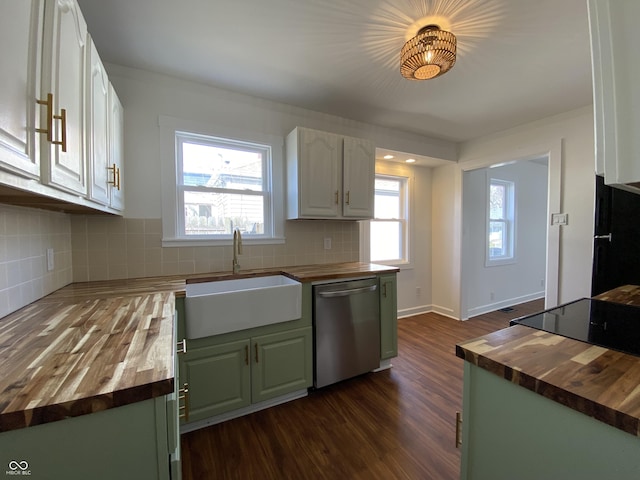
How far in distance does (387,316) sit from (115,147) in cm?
241

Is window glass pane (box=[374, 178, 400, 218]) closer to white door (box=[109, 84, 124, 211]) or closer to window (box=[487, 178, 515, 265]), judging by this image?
window (box=[487, 178, 515, 265])

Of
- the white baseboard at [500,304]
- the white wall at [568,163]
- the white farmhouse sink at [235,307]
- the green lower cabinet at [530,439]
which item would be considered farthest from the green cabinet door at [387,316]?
the white baseboard at [500,304]

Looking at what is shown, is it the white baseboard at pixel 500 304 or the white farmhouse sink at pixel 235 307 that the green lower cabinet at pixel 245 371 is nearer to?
the white farmhouse sink at pixel 235 307

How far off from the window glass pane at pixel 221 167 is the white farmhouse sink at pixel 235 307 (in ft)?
3.05

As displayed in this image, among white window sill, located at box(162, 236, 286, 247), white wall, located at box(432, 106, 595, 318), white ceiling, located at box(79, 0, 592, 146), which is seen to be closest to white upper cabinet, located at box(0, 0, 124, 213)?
white ceiling, located at box(79, 0, 592, 146)

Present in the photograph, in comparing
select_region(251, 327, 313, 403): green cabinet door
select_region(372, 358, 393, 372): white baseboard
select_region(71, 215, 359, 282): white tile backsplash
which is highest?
select_region(71, 215, 359, 282): white tile backsplash

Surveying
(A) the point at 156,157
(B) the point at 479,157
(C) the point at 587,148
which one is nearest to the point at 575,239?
(C) the point at 587,148

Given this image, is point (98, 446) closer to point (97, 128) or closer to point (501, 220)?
point (97, 128)

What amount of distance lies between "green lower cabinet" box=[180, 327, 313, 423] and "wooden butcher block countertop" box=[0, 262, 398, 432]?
52 cm

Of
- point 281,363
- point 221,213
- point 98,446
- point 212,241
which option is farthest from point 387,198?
point 98,446

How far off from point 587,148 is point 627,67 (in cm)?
319

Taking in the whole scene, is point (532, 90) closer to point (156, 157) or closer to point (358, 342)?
point (358, 342)

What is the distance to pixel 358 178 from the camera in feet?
8.84

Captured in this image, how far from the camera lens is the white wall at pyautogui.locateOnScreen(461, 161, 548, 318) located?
153 inches
